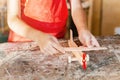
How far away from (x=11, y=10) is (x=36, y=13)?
0.17 m

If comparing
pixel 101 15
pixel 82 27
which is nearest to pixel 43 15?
pixel 82 27

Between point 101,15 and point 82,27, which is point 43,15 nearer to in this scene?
point 82,27

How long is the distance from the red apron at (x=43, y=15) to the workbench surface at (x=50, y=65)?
15 cm

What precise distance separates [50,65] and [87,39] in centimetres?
24

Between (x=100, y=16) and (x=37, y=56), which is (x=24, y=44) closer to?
(x=37, y=56)

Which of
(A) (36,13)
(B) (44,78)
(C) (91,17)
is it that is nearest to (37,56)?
(B) (44,78)

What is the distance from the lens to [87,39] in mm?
1045

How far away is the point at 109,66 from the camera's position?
2.89 ft

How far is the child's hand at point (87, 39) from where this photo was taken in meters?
1.02

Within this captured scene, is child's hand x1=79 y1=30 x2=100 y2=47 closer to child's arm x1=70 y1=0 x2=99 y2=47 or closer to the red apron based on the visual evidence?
child's arm x1=70 y1=0 x2=99 y2=47

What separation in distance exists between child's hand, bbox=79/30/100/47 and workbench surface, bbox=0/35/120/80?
36 mm

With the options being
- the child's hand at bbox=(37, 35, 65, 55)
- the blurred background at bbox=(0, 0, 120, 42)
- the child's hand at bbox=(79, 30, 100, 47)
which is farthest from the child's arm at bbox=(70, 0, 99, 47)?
the blurred background at bbox=(0, 0, 120, 42)

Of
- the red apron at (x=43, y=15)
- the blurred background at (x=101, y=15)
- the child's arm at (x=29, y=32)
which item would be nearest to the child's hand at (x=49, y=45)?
the child's arm at (x=29, y=32)

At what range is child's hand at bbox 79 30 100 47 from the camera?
1.02 metres
